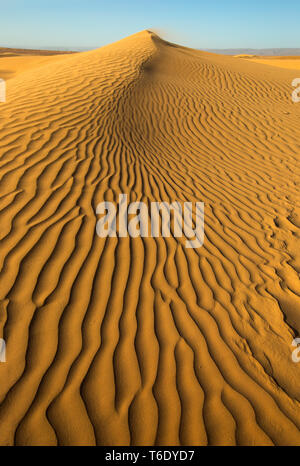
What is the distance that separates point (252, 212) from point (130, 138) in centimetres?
319

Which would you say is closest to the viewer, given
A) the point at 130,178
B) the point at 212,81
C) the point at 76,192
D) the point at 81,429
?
the point at 81,429

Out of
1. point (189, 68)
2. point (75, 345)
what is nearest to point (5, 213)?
Result: point (75, 345)

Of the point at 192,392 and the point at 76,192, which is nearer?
the point at 192,392

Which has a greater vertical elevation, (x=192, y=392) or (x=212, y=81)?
(x=212, y=81)

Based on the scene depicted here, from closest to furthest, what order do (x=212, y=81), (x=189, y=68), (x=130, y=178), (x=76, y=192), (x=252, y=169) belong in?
1. (x=76, y=192)
2. (x=130, y=178)
3. (x=252, y=169)
4. (x=212, y=81)
5. (x=189, y=68)

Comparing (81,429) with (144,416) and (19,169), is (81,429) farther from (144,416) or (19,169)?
(19,169)

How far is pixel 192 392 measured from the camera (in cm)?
222

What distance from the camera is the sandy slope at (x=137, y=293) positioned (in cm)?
204

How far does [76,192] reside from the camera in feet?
13.7

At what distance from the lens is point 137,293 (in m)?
2.97

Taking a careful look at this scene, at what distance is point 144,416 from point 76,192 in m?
2.99

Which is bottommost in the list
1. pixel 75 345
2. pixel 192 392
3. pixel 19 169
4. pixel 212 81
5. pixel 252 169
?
pixel 192 392

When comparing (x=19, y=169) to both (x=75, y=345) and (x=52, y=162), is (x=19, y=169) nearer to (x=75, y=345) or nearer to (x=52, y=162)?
(x=52, y=162)

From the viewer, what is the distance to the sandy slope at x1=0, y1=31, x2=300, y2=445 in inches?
80.4
